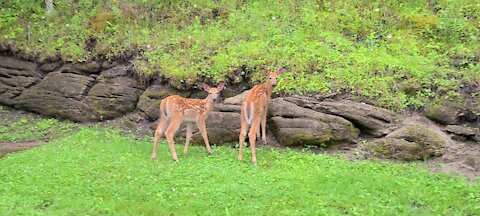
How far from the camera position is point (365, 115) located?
1127cm

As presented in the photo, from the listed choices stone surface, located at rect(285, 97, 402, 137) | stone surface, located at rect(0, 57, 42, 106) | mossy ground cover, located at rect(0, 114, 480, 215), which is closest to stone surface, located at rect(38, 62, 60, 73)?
stone surface, located at rect(0, 57, 42, 106)

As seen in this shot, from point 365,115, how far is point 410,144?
1.13 m

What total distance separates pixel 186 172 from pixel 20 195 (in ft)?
8.91

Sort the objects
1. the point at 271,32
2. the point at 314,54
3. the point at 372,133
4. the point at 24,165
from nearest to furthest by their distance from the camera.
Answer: the point at 24,165 → the point at 372,133 → the point at 314,54 → the point at 271,32

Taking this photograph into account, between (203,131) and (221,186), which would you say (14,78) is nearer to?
(203,131)

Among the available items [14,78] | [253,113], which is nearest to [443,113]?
[253,113]

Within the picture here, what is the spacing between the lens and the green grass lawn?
809cm

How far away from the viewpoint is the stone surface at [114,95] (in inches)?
577

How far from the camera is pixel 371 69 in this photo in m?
12.6

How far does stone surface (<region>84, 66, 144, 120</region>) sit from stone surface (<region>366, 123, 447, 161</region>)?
6.72m

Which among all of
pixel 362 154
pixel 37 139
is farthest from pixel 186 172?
pixel 37 139

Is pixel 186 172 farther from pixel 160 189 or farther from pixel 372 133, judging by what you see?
pixel 372 133

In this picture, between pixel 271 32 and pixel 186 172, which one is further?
pixel 271 32

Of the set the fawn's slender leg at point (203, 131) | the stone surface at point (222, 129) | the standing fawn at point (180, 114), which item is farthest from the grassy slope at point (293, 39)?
the fawn's slender leg at point (203, 131)
